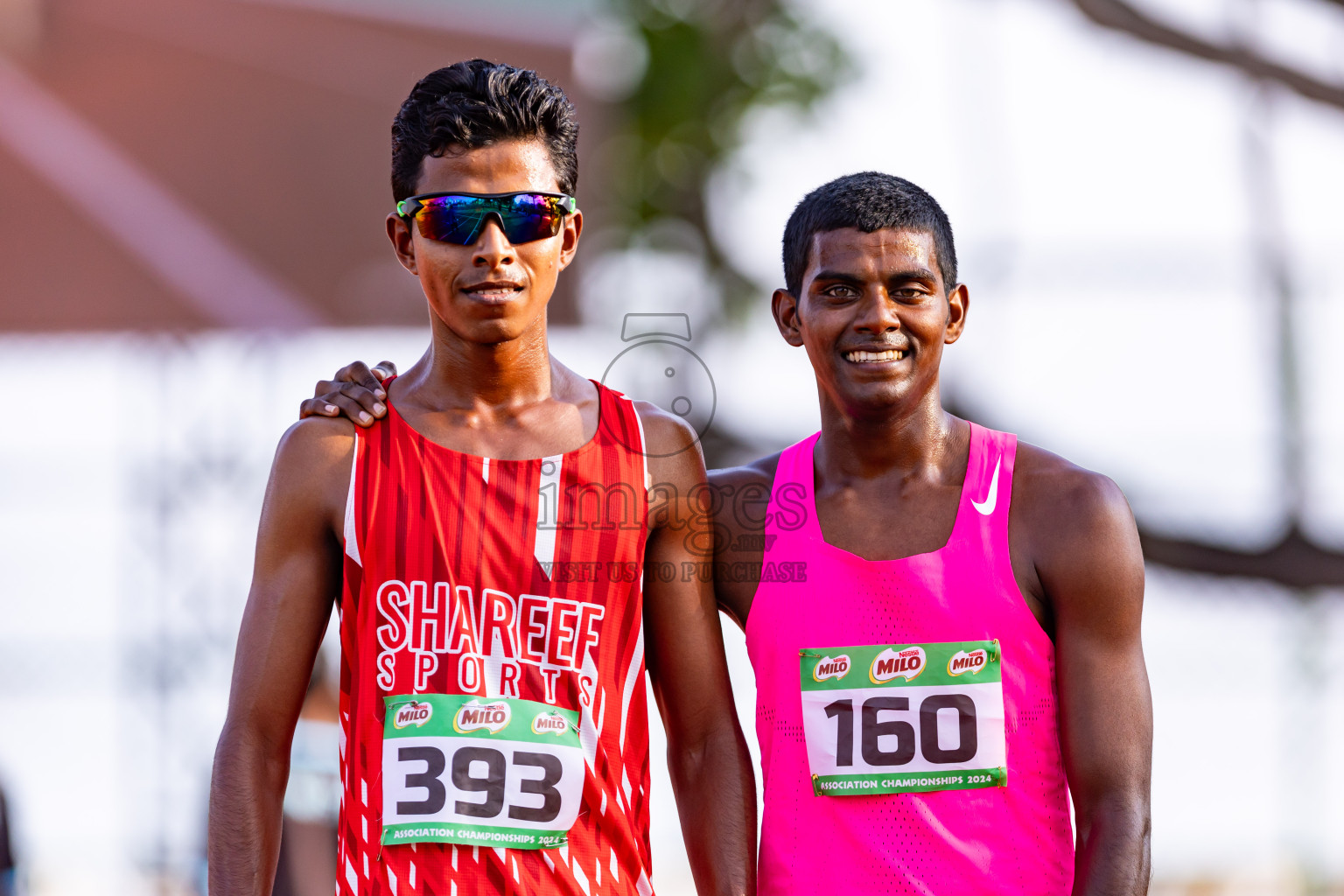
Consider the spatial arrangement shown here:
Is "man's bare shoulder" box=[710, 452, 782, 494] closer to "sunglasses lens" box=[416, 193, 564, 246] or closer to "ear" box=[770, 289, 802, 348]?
"ear" box=[770, 289, 802, 348]

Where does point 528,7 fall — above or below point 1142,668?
above

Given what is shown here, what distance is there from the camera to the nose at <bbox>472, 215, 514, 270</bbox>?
9.34 feet

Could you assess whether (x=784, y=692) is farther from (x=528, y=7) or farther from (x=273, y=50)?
(x=273, y=50)

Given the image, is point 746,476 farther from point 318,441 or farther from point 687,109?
point 687,109

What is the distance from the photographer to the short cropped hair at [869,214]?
3.10 metres

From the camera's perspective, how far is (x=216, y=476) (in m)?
9.36

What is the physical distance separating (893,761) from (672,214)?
9292 mm

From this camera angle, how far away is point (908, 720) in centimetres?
291

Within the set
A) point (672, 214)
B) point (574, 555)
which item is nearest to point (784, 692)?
point (574, 555)

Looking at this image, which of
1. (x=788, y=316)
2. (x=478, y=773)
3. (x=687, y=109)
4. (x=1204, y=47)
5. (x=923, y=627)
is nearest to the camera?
(x=478, y=773)

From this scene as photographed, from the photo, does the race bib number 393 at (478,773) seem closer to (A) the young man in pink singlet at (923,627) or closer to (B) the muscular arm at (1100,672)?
(A) the young man in pink singlet at (923,627)

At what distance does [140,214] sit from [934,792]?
734 cm

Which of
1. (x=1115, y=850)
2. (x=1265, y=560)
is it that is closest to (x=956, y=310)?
(x=1115, y=850)

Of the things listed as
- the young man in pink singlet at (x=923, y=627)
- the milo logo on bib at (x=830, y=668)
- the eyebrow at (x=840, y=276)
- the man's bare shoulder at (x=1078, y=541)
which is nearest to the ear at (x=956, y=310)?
the young man in pink singlet at (x=923, y=627)
